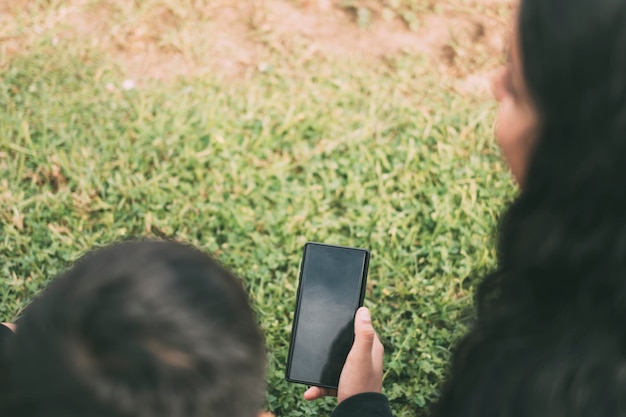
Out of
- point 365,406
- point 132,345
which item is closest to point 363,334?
point 365,406

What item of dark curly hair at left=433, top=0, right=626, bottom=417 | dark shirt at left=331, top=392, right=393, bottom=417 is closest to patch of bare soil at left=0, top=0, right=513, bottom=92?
dark shirt at left=331, top=392, right=393, bottom=417

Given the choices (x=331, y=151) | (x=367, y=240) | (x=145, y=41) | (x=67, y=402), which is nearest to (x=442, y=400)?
(x=67, y=402)

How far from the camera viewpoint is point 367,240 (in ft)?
8.56

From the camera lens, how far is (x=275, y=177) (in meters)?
2.80

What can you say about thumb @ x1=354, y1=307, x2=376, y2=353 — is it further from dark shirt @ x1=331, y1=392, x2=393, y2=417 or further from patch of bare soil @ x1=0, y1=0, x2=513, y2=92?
patch of bare soil @ x1=0, y1=0, x2=513, y2=92

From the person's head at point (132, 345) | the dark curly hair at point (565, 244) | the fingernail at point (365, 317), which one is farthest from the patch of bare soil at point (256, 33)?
the person's head at point (132, 345)

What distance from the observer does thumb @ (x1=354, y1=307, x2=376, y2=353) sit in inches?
67.2

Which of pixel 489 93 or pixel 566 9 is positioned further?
pixel 489 93

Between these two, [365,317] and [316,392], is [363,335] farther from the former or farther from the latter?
[316,392]

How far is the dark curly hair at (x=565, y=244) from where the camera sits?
980 mm

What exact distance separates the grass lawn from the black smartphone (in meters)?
0.43

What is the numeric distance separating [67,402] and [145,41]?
2.68m

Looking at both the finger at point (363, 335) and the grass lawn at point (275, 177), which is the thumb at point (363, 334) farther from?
the grass lawn at point (275, 177)

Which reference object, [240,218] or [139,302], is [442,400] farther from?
[240,218]
